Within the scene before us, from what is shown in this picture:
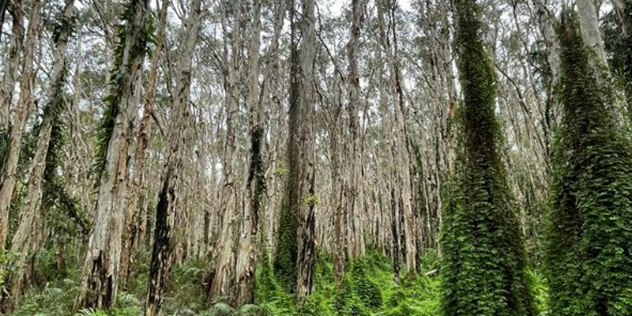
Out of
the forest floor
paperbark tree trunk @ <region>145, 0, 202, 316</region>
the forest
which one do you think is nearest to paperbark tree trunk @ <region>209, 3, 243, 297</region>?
the forest

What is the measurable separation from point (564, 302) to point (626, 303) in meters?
0.65

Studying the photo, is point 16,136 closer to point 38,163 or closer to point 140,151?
point 38,163

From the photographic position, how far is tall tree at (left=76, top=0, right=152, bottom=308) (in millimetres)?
6242

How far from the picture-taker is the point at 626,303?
12.8 ft

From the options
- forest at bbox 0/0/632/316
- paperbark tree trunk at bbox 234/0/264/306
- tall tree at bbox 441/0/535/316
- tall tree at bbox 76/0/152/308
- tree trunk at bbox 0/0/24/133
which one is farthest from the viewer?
paperbark tree trunk at bbox 234/0/264/306

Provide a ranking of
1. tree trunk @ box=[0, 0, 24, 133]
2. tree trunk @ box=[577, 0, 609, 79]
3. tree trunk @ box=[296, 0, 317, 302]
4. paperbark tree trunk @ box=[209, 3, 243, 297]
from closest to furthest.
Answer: tree trunk @ box=[577, 0, 609, 79] < tree trunk @ box=[0, 0, 24, 133] < tree trunk @ box=[296, 0, 317, 302] < paperbark tree trunk @ box=[209, 3, 243, 297]

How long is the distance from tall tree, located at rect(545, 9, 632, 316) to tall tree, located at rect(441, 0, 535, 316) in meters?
0.72

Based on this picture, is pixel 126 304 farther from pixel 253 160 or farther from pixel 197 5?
pixel 197 5

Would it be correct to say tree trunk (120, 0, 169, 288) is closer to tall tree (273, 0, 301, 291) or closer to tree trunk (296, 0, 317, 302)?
tree trunk (296, 0, 317, 302)

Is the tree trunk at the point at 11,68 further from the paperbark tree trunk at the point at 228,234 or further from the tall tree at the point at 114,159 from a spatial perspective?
the paperbark tree trunk at the point at 228,234

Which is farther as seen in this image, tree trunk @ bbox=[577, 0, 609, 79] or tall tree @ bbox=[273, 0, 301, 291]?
tall tree @ bbox=[273, 0, 301, 291]

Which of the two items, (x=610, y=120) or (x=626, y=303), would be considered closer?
(x=626, y=303)

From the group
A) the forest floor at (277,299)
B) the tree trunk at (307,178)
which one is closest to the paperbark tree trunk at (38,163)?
the forest floor at (277,299)

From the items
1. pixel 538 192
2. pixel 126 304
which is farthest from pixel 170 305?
pixel 538 192
